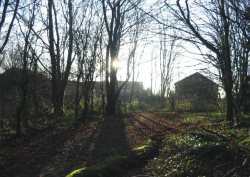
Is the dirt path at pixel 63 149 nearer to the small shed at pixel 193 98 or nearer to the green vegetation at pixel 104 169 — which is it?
the green vegetation at pixel 104 169

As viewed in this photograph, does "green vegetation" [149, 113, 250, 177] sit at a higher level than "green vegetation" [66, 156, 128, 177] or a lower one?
higher

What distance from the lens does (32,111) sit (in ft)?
62.7

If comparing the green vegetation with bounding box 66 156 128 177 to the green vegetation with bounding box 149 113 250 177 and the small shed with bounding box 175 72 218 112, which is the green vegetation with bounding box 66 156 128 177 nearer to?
the green vegetation with bounding box 149 113 250 177

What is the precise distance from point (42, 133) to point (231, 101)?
9121 mm

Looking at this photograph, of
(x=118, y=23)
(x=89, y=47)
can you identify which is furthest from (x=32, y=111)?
(x=118, y=23)

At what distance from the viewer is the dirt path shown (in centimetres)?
980

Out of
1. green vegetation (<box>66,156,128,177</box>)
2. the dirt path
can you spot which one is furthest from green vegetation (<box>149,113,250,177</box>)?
the dirt path

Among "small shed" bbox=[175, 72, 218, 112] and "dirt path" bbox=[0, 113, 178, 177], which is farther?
"small shed" bbox=[175, 72, 218, 112]

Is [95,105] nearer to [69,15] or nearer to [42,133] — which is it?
[69,15]

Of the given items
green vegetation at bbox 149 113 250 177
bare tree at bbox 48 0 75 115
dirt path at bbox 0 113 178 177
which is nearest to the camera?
green vegetation at bbox 149 113 250 177

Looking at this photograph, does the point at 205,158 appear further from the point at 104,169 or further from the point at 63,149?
the point at 63,149

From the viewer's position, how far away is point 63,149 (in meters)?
12.5

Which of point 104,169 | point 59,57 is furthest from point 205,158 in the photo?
point 59,57

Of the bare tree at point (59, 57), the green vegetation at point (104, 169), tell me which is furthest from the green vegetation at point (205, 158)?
the bare tree at point (59, 57)
